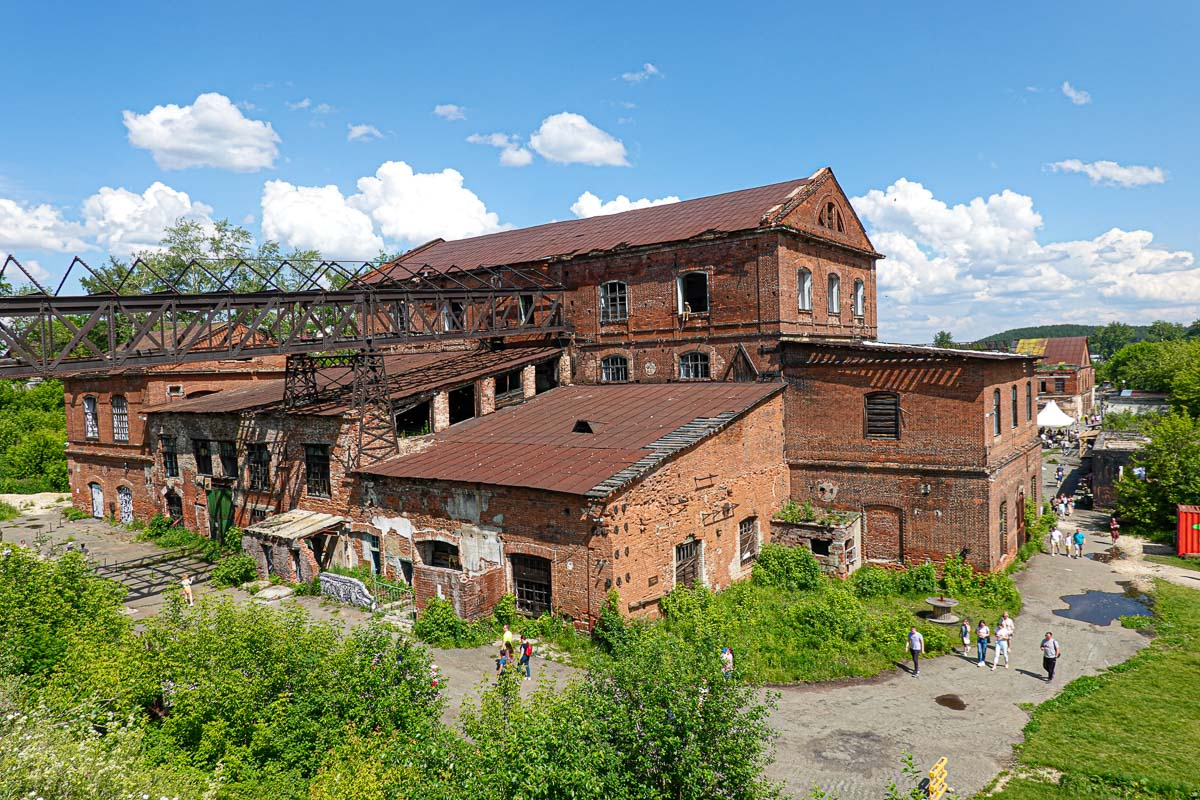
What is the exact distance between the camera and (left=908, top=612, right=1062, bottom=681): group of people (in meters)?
14.9

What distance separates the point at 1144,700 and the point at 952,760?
5064 mm

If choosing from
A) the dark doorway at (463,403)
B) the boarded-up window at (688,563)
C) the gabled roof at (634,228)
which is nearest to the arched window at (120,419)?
the gabled roof at (634,228)

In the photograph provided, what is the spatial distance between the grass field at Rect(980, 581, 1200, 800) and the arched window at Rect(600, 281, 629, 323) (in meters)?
17.4

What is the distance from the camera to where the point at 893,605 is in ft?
61.9

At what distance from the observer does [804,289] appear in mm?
24781

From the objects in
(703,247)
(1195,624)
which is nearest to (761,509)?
(703,247)

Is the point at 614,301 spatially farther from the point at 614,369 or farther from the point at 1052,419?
the point at 1052,419

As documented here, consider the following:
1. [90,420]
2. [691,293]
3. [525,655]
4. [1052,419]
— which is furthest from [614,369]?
[1052,419]

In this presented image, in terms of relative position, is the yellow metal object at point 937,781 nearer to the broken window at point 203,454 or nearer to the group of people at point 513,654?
the group of people at point 513,654

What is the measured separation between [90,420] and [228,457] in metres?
12.1

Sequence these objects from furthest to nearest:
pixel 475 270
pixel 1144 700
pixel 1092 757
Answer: pixel 475 270 < pixel 1144 700 < pixel 1092 757

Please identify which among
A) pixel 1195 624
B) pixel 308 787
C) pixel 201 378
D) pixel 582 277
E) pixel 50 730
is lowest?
pixel 1195 624

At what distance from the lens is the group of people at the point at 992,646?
1494 centimetres

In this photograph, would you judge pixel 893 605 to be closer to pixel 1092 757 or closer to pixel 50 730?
pixel 1092 757
